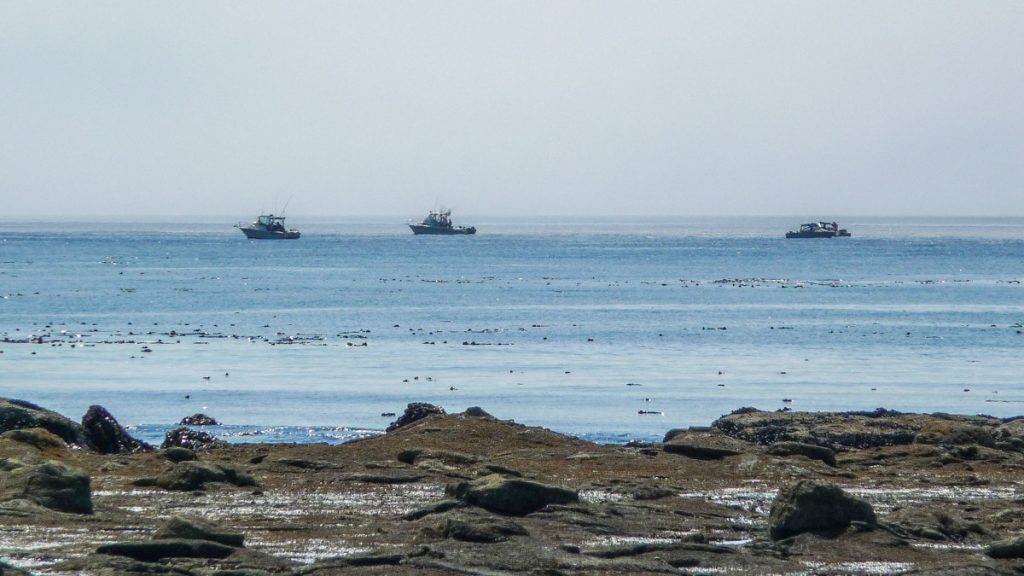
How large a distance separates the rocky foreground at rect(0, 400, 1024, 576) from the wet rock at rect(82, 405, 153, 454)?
4 cm

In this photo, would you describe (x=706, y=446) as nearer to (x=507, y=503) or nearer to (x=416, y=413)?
(x=507, y=503)

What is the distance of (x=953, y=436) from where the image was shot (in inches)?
928

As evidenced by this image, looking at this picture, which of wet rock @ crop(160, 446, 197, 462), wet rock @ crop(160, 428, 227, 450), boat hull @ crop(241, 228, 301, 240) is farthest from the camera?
boat hull @ crop(241, 228, 301, 240)

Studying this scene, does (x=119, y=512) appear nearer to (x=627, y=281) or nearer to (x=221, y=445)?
(x=221, y=445)

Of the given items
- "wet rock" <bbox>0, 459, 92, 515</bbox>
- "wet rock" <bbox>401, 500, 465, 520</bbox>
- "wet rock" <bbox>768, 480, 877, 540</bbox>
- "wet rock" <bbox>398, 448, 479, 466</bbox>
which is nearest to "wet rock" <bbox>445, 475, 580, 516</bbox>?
"wet rock" <bbox>401, 500, 465, 520</bbox>

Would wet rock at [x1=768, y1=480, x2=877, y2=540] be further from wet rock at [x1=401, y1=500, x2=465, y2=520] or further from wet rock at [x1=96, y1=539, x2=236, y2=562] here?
wet rock at [x1=96, y1=539, x2=236, y2=562]

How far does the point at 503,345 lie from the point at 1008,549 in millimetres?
35657

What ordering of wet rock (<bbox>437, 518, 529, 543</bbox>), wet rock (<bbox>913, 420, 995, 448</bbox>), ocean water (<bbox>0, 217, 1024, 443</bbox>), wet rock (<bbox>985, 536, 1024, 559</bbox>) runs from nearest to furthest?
wet rock (<bbox>985, 536, 1024, 559</bbox>)
wet rock (<bbox>437, 518, 529, 543</bbox>)
wet rock (<bbox>913, 420, 995, 448</bbox>)
ocean water (<bbox>0, 217, 1024, 443</bbox>)

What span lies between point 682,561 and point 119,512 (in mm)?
6662

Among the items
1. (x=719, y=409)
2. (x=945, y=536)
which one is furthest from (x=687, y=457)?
(x=719, y=409)

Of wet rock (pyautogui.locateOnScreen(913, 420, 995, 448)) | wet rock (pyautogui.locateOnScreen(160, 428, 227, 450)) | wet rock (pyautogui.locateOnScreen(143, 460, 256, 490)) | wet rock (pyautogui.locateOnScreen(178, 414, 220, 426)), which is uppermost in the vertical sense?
wet rock (pyautogui.locateOnScreen(143, 460, 256, 490))

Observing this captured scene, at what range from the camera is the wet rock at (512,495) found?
644 inches

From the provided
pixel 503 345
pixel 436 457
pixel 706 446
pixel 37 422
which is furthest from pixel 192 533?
pixel 503 345

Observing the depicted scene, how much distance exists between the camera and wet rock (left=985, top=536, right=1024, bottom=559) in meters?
14.5
